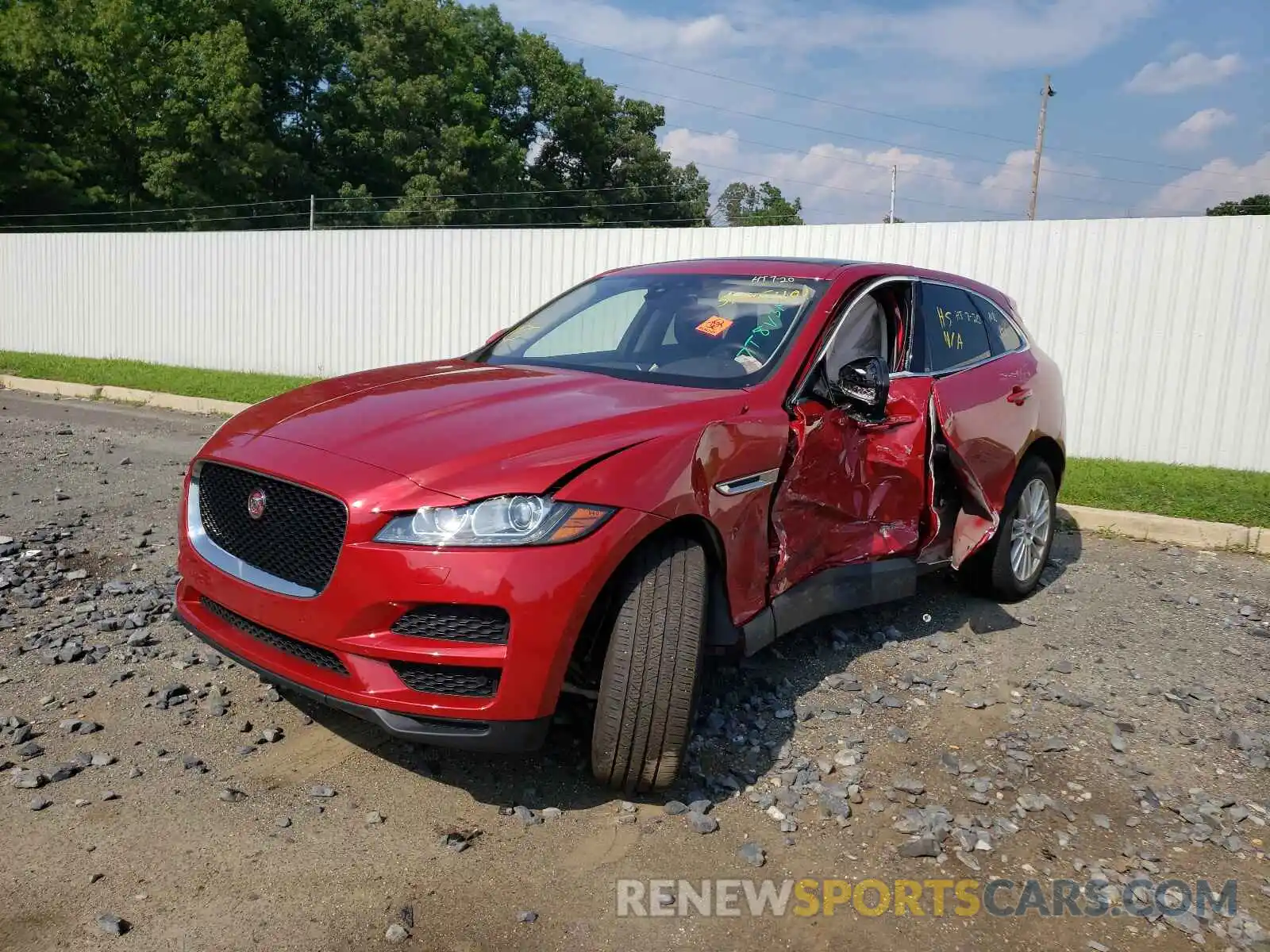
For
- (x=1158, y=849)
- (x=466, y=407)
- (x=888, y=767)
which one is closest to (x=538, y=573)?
(x=466, y=407)

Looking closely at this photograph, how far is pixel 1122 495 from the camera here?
7.65 meters

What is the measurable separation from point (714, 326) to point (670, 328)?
211 millimetres

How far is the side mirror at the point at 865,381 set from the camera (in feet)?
12.2

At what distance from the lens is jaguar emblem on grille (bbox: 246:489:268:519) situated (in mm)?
2979

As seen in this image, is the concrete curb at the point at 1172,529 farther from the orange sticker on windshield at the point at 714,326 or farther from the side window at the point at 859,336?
the orange sticker on windshield at the point at 714,326

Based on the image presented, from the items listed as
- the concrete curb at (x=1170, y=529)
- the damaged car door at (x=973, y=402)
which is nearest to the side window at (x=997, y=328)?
the damaged car door at (x=973, y=402)

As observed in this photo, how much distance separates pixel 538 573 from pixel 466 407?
2.66 ft

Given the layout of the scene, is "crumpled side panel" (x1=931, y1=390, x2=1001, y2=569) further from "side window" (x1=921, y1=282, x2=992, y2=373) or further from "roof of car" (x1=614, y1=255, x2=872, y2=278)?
"roof of car" (x1=614, y1=255, x2=872, y2=278)

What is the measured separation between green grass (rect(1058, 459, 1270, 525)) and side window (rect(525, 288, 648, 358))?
466cm

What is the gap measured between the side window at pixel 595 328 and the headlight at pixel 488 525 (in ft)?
5.16

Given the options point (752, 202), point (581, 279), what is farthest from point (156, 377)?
point (752, 202)

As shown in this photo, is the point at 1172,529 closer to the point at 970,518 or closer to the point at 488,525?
the point at 970,518

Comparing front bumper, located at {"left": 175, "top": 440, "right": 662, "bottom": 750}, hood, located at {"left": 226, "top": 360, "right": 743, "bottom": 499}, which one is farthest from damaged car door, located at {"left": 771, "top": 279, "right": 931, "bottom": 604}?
front bumper, located at {"left": 175, "top": 440, "right": 662, "bottom": 750}

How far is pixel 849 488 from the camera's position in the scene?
3961 mm
